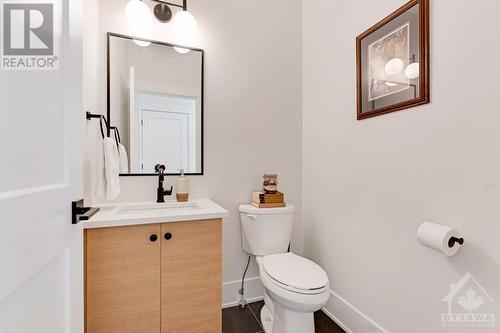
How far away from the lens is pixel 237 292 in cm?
185

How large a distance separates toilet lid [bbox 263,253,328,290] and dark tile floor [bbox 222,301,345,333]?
48 centimetres

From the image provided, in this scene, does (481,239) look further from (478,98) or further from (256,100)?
(256,100)

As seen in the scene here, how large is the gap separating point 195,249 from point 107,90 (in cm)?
113

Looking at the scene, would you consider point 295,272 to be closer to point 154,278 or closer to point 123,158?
point 154,278

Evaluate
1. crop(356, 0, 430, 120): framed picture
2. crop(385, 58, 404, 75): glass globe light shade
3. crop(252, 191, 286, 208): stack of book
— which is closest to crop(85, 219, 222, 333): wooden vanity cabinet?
crop(252, 191, 286, 208): stack of book

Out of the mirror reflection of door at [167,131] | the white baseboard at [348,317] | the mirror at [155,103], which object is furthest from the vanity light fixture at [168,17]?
the white baseboard at [348,317]

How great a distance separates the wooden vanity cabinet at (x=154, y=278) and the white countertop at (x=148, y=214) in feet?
0.12

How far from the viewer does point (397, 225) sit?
4.18 feet

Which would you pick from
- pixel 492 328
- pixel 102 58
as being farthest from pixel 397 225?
pixel 102 58

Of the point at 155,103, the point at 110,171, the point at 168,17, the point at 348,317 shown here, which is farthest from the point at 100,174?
the point at 348,317

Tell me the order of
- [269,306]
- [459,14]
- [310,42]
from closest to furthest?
[459,14] → [269,306] → [310,42]

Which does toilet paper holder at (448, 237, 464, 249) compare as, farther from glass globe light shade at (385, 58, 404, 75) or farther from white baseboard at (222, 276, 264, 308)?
white baseboard at (222, 276, 264, 308)

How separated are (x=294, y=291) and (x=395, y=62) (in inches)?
51.7

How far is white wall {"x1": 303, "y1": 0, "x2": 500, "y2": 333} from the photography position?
3.09 feet
